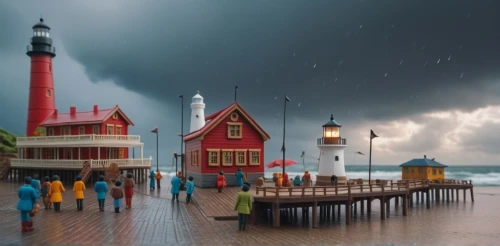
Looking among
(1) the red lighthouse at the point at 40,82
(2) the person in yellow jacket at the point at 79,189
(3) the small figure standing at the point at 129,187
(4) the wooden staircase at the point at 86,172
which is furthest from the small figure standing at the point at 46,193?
(1) the red lighthouse at the point at 40,82

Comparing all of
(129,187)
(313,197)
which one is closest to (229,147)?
(129,187)

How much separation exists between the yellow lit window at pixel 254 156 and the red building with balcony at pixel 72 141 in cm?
1304

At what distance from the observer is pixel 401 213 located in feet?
103

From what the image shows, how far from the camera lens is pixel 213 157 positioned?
35.2 m

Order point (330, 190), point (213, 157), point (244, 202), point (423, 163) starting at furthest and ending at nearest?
point (423, 163)
point (213, 157)
point (330, 190)
point (244, 202)

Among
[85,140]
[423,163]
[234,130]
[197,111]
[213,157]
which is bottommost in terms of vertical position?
[423,163]

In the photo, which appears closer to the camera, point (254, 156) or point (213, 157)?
point (213, 157)

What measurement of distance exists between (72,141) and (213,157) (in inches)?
698

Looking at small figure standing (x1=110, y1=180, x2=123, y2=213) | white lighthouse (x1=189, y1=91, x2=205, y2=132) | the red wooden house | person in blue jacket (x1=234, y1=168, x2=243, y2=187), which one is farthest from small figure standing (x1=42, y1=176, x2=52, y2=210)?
white lighthouse (x1=189, y1=91, x2=205, y2=132)

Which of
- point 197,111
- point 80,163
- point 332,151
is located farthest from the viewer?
point 197,111

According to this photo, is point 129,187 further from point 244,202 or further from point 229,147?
point 229,147

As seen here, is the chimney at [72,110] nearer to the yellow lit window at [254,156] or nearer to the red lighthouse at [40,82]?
the red lighthouse at [40,82]

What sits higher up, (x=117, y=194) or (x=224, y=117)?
(x=224, y=117)

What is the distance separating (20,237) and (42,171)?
3380cm
